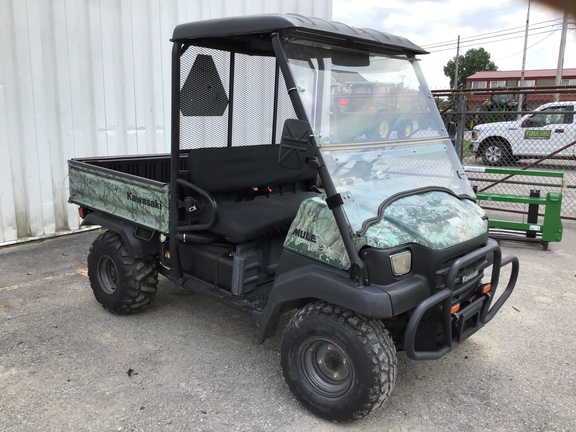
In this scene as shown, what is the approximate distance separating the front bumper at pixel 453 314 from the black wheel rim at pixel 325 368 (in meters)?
0.39

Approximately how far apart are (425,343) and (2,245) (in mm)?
5203

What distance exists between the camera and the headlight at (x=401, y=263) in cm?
263

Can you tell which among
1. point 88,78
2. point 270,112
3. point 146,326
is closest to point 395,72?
point 270,112

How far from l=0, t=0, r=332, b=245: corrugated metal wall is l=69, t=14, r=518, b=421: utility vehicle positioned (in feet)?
6.79

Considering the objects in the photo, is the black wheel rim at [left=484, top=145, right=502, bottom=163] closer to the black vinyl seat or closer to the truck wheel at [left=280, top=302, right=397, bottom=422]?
the black vinyl seat

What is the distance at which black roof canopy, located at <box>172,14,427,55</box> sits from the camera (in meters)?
2.81

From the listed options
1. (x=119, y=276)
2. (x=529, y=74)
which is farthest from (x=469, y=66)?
(x=119, y=276)

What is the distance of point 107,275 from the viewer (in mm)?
4309

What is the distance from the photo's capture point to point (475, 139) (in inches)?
469

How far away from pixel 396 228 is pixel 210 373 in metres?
1.58

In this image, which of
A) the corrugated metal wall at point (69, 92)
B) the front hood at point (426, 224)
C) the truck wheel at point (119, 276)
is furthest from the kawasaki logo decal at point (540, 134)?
the truck wheel at point (119, 276)

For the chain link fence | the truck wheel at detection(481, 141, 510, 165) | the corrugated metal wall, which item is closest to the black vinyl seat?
the corrugated metal wall

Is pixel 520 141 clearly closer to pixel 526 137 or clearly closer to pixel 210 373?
pixel 526 137

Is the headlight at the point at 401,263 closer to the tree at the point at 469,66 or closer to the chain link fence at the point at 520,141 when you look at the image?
the chain link fence at the point at 520,141
